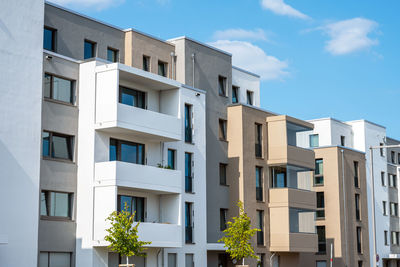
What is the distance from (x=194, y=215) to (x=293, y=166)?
9834 mm

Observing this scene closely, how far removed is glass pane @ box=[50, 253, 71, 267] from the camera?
103ft

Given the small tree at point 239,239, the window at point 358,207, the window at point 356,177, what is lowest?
the small tree at point 239,239

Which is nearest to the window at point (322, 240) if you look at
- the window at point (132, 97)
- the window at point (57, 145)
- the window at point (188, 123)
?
the window at point (188, 123)

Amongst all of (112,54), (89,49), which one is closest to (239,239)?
(112,54)

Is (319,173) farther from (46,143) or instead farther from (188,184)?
(46,143)

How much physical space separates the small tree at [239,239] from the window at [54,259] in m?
10.8

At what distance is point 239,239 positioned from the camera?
39.5m

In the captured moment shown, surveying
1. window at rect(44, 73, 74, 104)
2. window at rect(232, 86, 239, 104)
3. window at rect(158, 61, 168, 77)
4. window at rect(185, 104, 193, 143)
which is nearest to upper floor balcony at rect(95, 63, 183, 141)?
window at rect(44, 73, 74, 104)

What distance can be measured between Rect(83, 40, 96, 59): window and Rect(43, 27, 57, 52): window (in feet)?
8.07

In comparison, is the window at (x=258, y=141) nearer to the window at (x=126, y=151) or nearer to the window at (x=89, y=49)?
the window at (x=126, y=151)

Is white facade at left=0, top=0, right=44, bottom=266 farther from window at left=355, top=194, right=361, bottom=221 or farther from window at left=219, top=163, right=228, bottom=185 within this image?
window at left=355, top=194, right=361, bottom=221

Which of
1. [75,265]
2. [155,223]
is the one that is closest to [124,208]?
[155,223]

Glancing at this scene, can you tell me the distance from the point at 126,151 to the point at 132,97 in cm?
323

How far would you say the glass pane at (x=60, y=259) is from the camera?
31.5 meters
